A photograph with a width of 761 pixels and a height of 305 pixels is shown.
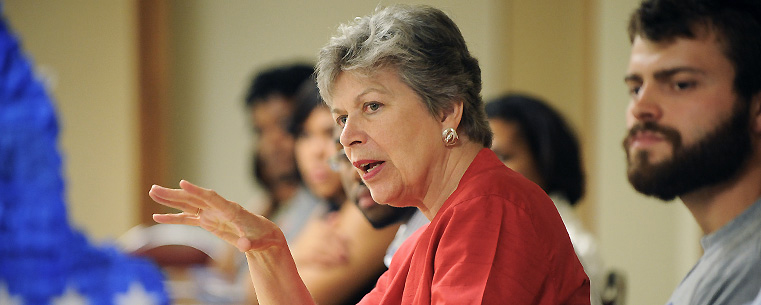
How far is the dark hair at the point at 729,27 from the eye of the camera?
1.57 m

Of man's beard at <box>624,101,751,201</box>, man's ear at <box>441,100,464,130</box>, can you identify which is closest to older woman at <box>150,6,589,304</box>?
man's ear at <box>441,100,464,130</box>

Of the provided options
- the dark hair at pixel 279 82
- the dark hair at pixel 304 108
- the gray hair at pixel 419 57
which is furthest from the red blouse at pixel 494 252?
the dark hair at pixel 279 82

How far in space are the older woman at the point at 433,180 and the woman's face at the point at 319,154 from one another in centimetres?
133

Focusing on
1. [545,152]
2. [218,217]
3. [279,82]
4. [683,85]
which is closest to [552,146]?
[545,152]

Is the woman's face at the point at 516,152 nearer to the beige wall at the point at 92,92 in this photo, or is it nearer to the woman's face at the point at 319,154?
the woman's face at the point at 319,154

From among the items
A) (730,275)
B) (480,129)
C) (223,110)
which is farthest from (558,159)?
(223,110)

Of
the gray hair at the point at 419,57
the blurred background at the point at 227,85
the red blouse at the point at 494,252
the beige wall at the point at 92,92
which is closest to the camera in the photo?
the red blouse at the point at 494,252

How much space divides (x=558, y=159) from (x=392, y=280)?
4.88ft

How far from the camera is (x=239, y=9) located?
5.49 meters

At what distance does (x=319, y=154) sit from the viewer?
2.78 meters

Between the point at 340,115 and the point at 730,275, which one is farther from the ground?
the point at 340,115

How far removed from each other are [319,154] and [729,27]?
1514 mm

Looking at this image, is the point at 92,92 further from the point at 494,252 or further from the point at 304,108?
the point at 494,252

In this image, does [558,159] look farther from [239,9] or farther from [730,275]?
[239,9]
